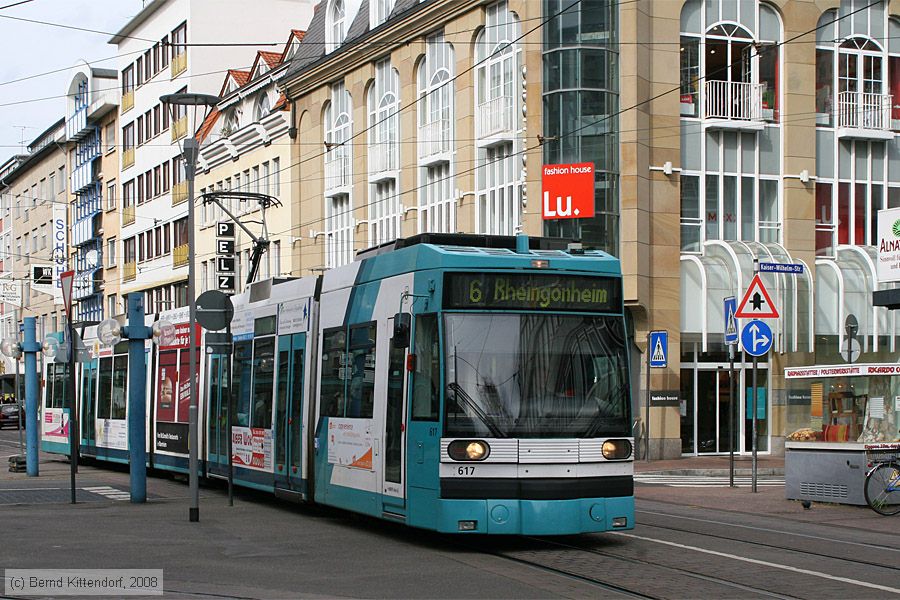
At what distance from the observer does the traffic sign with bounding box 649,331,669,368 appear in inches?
1224

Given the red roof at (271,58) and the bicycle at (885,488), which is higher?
the red roof at (271,58)

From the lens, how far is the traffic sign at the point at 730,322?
26.0 metres

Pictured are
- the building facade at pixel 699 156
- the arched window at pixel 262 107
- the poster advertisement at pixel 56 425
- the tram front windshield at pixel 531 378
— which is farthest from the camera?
the arched window at pixel 262 107

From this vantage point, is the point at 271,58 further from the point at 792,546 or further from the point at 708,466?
the point at 792,546

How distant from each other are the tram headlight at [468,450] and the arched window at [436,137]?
2703 cm

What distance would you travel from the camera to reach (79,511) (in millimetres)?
19016

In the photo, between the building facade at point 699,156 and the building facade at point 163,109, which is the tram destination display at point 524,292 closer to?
the building facade at point 699,156

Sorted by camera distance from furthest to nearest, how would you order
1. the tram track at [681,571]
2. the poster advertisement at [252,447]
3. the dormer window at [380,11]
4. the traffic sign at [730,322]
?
the dormer window at [380,11], the traffic sign at [730,322], the poster advertisement at [252,447], the tram track at [681,571]

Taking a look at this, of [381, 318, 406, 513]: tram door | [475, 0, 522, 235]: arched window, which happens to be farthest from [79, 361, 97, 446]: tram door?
[381, 318, 406, 513]: tram door

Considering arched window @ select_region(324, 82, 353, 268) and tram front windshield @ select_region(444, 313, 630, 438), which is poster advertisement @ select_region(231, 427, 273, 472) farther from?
arched window @ select_region(324, 82, 353, 268)

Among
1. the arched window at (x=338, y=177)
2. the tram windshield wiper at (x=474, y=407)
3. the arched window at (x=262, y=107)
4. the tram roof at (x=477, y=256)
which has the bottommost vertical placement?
the tram windshield wiper at (x=474, y=407)

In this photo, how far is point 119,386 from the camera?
1118 inches

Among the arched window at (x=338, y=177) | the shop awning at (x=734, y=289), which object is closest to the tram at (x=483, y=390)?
the shop awning at (x=734, y=289)

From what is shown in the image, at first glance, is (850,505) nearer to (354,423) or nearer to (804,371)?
(804,371)
